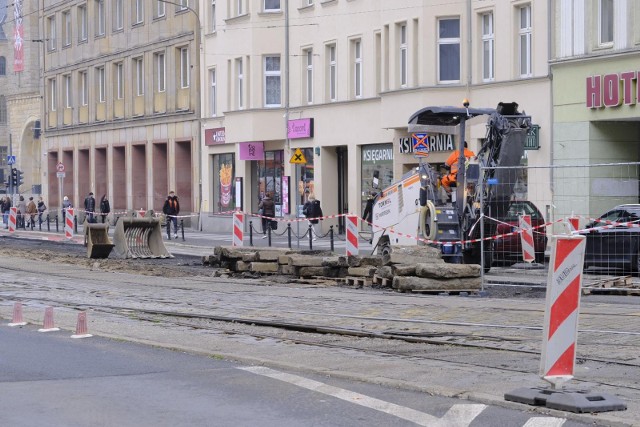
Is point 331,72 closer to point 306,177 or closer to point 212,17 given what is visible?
point 306,177

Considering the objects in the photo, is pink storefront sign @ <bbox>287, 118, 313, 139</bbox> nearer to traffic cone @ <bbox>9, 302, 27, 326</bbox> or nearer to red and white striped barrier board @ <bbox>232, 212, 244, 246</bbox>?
red and white striped barrier board @ <bbox>232, 212, 244, 246</bbox>

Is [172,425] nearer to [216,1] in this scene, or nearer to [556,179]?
[556,179]

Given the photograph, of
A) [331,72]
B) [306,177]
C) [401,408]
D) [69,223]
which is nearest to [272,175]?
[306,177]

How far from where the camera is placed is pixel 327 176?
45.2 meters

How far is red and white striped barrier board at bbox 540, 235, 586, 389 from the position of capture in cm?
951

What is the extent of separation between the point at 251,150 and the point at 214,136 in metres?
3.56

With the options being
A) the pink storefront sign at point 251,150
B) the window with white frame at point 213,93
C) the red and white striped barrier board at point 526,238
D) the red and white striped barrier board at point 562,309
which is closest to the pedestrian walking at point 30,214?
the window with white frame at point 213,93

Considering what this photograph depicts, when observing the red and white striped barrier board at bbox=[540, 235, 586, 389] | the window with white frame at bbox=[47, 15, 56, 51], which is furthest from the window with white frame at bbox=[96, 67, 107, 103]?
the red and white striped barrier board at bbox=[540, 235, 586, 389]

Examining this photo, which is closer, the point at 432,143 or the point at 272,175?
the point at 432,143

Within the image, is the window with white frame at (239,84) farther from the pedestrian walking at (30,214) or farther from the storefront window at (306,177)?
the pedestrian walking at (30,214)

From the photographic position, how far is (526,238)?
20.1 meters

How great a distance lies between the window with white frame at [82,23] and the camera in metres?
67.3

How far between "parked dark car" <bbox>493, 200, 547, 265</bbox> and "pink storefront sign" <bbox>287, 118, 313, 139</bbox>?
972 inches

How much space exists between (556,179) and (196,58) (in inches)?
1404
